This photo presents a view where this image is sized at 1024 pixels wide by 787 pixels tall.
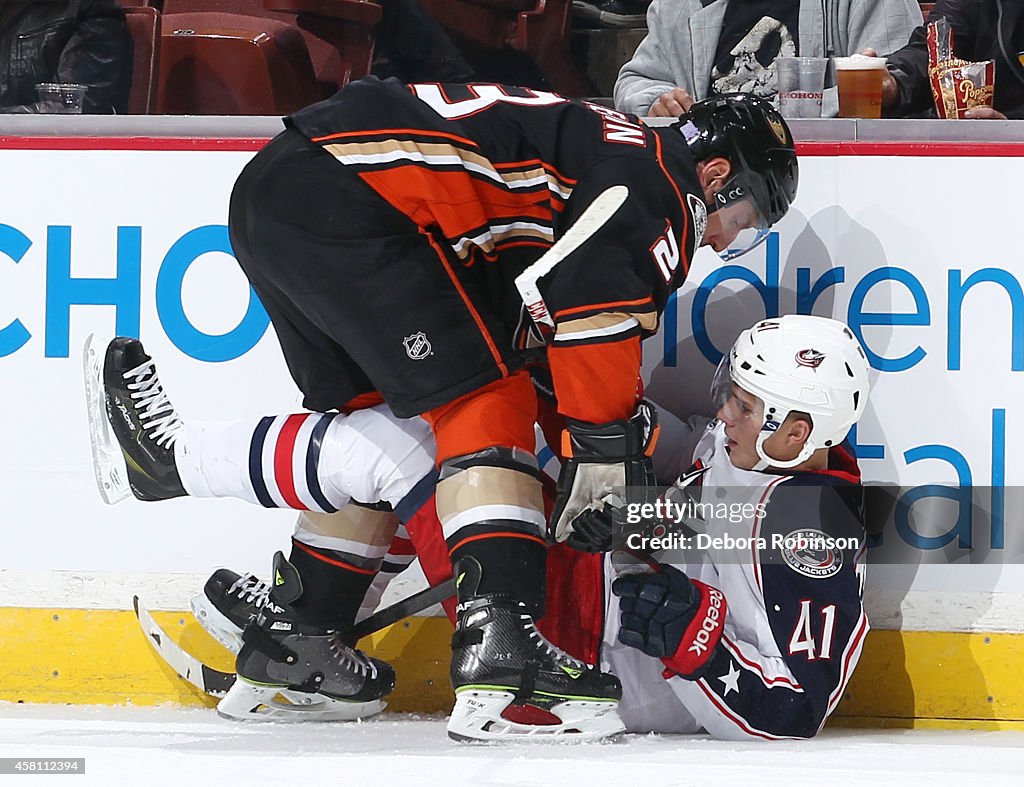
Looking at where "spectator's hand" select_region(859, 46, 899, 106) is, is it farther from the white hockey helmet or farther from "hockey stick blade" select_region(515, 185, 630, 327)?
"hockey stick blade" select_region(515, 185, 630, 327)

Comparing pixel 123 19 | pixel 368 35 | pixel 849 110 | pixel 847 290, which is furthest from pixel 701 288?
pixel 123 19

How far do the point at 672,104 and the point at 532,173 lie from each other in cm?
53

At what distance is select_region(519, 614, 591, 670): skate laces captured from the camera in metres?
1.78

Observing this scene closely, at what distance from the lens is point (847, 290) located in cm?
213

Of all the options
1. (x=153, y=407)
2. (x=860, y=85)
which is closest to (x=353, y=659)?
(x=153, y=407)

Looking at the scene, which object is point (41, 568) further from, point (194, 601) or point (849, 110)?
point (849, 110)

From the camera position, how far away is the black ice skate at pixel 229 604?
2080mm

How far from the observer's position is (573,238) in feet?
5.74

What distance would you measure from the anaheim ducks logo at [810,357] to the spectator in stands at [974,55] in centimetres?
61

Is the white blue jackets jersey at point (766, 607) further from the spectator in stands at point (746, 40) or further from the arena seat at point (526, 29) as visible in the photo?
the arena seat at point (526, 29)

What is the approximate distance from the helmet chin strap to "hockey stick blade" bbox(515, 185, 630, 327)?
432 mm

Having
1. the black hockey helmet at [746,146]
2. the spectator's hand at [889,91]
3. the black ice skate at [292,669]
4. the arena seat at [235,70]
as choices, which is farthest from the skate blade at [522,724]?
the arena seat at [235,70]

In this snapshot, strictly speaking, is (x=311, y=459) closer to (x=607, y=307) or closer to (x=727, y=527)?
(x=607, y=307)

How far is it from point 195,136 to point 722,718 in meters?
1.28
